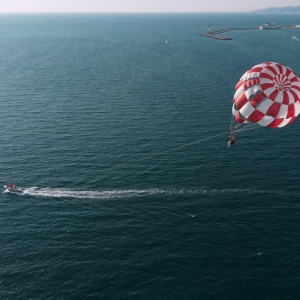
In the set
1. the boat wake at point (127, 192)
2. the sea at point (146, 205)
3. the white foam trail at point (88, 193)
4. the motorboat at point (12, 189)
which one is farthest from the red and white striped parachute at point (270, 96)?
the motorboat at point (12, 189)

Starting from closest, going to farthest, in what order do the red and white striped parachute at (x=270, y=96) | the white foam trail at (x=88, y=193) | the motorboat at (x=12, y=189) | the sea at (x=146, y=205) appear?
the red and white striped parachute at (x=270, y=96) → the sea at (x=146, y=205) → the white foam trail at (x=88, y=193) → the motorboat at (x=12, y=189)

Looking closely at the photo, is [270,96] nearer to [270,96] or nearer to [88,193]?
[270,96]

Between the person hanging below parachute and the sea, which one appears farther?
the sea

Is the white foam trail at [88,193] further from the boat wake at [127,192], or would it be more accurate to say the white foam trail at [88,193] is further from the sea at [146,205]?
the sea at [146,205]

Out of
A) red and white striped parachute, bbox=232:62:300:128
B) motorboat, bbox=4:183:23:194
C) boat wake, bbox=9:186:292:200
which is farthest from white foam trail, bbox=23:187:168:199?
red and white striped parachute, bbox=232:62:300:128

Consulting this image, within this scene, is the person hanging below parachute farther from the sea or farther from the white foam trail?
the white foam trail

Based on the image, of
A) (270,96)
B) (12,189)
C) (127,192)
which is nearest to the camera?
(270,96)

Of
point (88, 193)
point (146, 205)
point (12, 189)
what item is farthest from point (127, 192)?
point (12, 189)

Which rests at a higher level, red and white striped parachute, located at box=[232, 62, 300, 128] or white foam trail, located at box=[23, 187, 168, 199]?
red and white striped parachute, located at box=[232, 62, 300, 128]

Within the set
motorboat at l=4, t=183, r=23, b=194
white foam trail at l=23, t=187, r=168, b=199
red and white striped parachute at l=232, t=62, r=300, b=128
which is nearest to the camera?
red and white striped parachute at l=232, t=62, r=300, b=128
